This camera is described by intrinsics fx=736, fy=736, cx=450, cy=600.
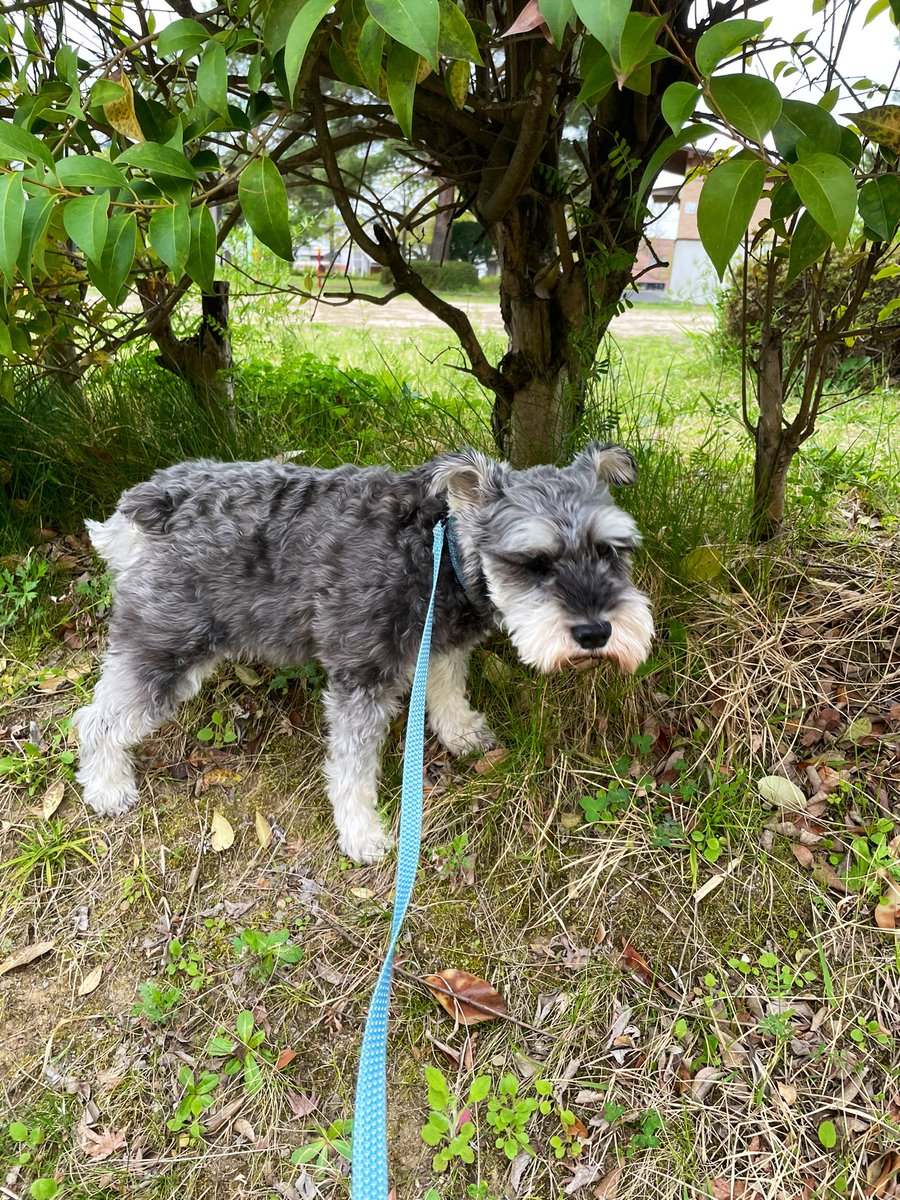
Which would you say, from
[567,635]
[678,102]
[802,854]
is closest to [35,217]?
[678,102]

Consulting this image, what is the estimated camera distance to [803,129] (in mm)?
1967

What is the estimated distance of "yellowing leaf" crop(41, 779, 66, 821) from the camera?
358 centimetres

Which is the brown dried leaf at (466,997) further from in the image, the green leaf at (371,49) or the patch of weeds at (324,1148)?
the green leaf at (371,49)

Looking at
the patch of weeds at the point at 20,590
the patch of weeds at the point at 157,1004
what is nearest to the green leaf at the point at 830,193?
the patch of weeds at the point at 157,1004

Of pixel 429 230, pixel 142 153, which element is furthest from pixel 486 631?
pixel 429 230

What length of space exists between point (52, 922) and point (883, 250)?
14.6 feet

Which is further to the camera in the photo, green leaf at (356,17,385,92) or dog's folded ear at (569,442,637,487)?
dog's folded ear at (569,442,637,487)

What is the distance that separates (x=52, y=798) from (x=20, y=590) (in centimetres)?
143

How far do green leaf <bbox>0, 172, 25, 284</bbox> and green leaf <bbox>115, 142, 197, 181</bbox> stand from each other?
0.32 m

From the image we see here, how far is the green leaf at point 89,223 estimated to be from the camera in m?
1.97

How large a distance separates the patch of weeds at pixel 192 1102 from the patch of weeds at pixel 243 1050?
72 millimetres

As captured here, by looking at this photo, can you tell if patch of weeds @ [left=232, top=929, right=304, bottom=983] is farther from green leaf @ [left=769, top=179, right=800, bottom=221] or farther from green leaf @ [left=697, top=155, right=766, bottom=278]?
green leaf @ [left=769, top=179, right=800, bottom=221]

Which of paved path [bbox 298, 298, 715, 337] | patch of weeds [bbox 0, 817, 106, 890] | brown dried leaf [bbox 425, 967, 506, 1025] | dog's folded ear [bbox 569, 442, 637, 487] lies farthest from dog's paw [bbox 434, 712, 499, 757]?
paved path [bbox 298, 298, 715, 337]

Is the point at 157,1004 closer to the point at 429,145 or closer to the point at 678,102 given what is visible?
the point at 678,102
